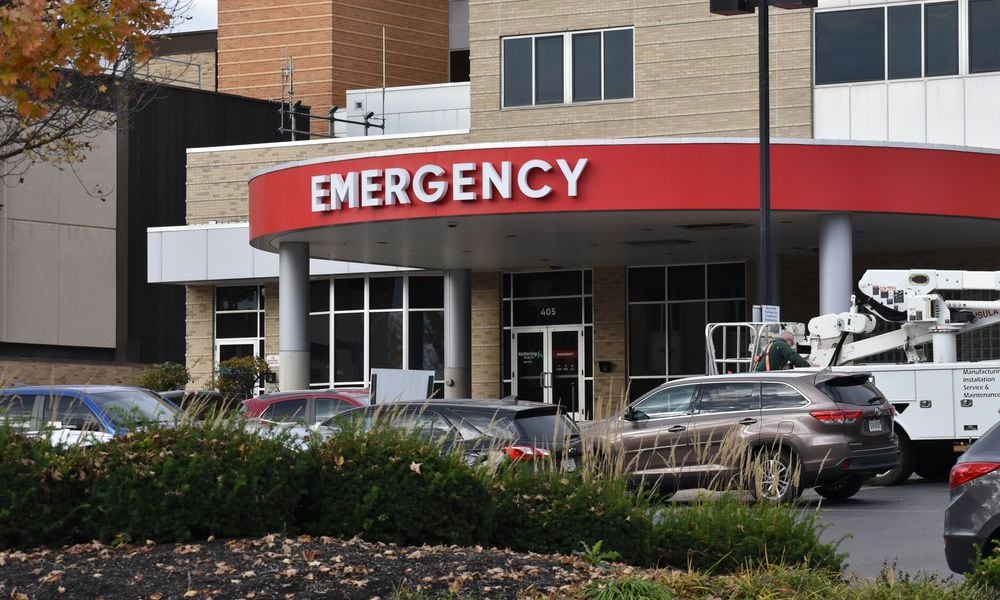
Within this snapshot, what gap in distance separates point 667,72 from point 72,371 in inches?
918

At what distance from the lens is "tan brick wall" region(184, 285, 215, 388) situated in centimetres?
4097

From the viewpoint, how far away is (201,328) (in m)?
41.1

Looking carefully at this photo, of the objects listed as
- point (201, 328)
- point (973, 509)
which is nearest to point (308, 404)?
point (973, 509)

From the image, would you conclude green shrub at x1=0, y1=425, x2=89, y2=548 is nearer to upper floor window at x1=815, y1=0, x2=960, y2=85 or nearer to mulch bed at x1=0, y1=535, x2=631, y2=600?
mulch bed at x1=0, y1=535, x2=631, y2=600

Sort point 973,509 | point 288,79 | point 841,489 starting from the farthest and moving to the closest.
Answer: point 288,79, point 841,489, point 973,509

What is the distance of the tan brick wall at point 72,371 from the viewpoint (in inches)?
1835

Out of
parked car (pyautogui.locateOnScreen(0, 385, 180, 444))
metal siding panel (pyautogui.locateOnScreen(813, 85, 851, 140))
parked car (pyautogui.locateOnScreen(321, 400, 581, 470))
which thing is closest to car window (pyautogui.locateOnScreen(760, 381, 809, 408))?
parked car (pyautogui.locateOnScreen(321, 400, 581, 470))

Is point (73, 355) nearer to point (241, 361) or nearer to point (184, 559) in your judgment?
point (241, 361)

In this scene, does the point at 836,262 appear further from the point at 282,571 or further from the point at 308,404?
the point at 282,571

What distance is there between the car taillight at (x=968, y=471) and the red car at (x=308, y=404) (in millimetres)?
10739

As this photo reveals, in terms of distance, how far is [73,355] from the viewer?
49.3 metres

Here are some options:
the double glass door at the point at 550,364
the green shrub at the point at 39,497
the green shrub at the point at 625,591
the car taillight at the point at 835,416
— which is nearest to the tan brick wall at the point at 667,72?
the double glass door at the point at 550,364

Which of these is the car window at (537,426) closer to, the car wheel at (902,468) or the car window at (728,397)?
the car window at (728,397)

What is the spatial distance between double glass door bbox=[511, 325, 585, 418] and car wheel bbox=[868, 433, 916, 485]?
49.7 ft
